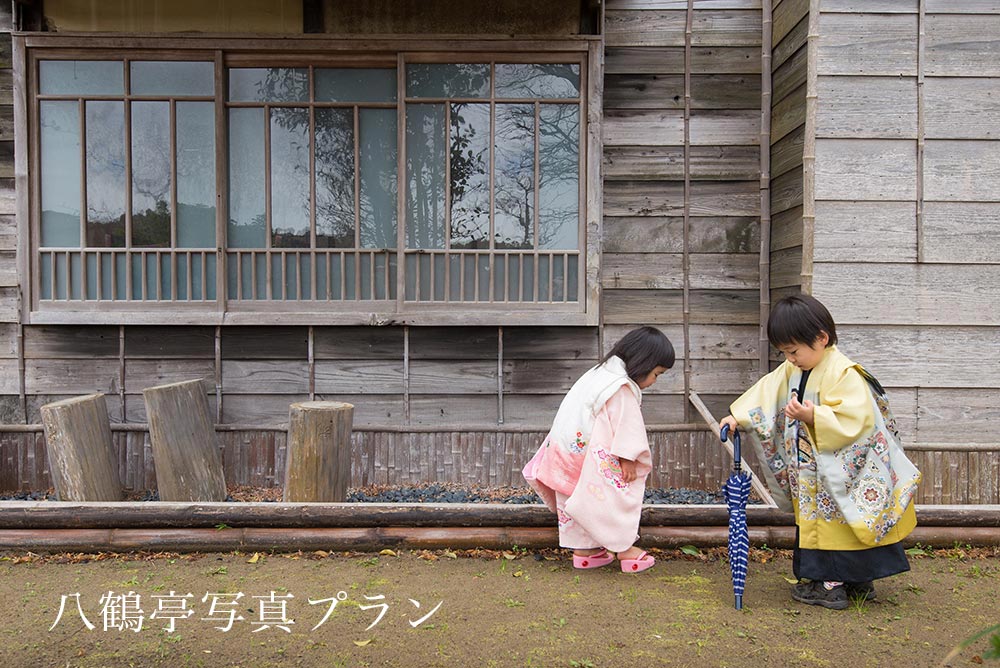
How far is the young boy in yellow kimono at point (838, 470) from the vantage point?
3.11 meters

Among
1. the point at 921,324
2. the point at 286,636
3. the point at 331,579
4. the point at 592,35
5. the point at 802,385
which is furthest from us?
the point at 592,35

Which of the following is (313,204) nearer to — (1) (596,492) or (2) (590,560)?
(1) (596,492)

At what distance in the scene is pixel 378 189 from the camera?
5.32m

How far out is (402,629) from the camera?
119 inches

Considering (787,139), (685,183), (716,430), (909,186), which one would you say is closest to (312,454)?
(716,430)

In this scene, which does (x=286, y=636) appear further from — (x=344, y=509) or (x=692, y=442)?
(x=692, y=442)

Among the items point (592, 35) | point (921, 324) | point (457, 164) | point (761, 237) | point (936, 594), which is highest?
point (592, 35)

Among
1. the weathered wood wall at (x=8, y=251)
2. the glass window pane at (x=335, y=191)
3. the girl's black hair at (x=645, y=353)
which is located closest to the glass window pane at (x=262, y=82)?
the glass window pane at (x=335, y=191)

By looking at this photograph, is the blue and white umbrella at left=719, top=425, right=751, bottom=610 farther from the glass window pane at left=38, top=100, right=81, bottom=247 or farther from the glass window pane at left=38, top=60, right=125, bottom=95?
the glass window pane at left=38, top=60, right=125, bottom=95

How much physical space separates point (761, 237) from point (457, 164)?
231 centimetres

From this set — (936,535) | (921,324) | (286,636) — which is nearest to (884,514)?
(936,535)

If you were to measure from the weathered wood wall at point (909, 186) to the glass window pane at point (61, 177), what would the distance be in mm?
5185

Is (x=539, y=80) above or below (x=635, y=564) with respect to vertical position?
above

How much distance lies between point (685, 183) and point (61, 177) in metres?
4.63
